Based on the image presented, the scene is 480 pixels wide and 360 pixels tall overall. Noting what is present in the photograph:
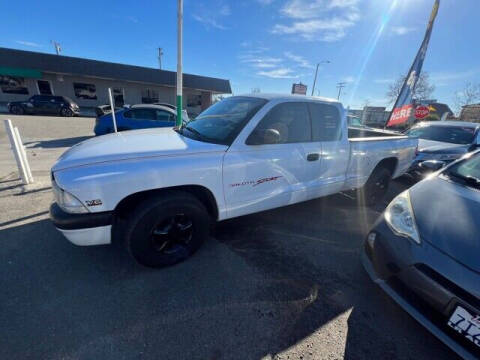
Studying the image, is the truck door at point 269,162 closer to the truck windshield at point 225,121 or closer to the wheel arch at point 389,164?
the truck windshield at point 225,121

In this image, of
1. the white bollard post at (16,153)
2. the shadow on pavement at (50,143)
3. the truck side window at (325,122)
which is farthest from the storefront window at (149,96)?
the truck side window at (325,122)

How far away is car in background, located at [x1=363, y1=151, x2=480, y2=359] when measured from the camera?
141 cm

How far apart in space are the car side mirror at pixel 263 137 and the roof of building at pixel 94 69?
84.6 ft

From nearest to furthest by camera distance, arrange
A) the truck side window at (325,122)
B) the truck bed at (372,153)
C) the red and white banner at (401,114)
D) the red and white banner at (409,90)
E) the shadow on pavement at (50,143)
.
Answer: the truck side window at (325,122)
the truck bed at (372,153)
the shadow on pavement at (50,143)
the red and white banner at (409,90)
the red and white banner at (401,114)

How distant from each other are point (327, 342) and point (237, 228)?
171cm

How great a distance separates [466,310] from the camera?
1378 mm

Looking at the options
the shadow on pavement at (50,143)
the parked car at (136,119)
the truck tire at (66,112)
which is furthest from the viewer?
the truck tire at (66,112)

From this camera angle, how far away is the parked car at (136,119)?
8.12 m

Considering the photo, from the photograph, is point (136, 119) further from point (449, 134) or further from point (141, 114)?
point (449, 134)

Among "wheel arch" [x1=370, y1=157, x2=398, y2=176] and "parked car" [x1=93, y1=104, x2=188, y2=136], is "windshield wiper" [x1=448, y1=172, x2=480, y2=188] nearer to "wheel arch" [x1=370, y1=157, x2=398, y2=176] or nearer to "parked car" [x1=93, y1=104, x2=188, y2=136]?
"wheel arch" [x1=370, y1=157, x2=398, y2=176]

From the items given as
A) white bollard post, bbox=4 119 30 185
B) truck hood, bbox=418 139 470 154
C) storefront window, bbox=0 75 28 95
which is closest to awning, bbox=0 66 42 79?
storefront window, bbox=0 75 28 95

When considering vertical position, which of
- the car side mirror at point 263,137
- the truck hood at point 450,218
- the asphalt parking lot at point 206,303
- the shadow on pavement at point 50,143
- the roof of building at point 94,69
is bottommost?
the shadow on pavement at point 50,143

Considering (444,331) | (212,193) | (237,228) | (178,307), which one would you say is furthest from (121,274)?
(444,331)

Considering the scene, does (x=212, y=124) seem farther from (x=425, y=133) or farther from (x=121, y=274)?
(x=425, y=133)
